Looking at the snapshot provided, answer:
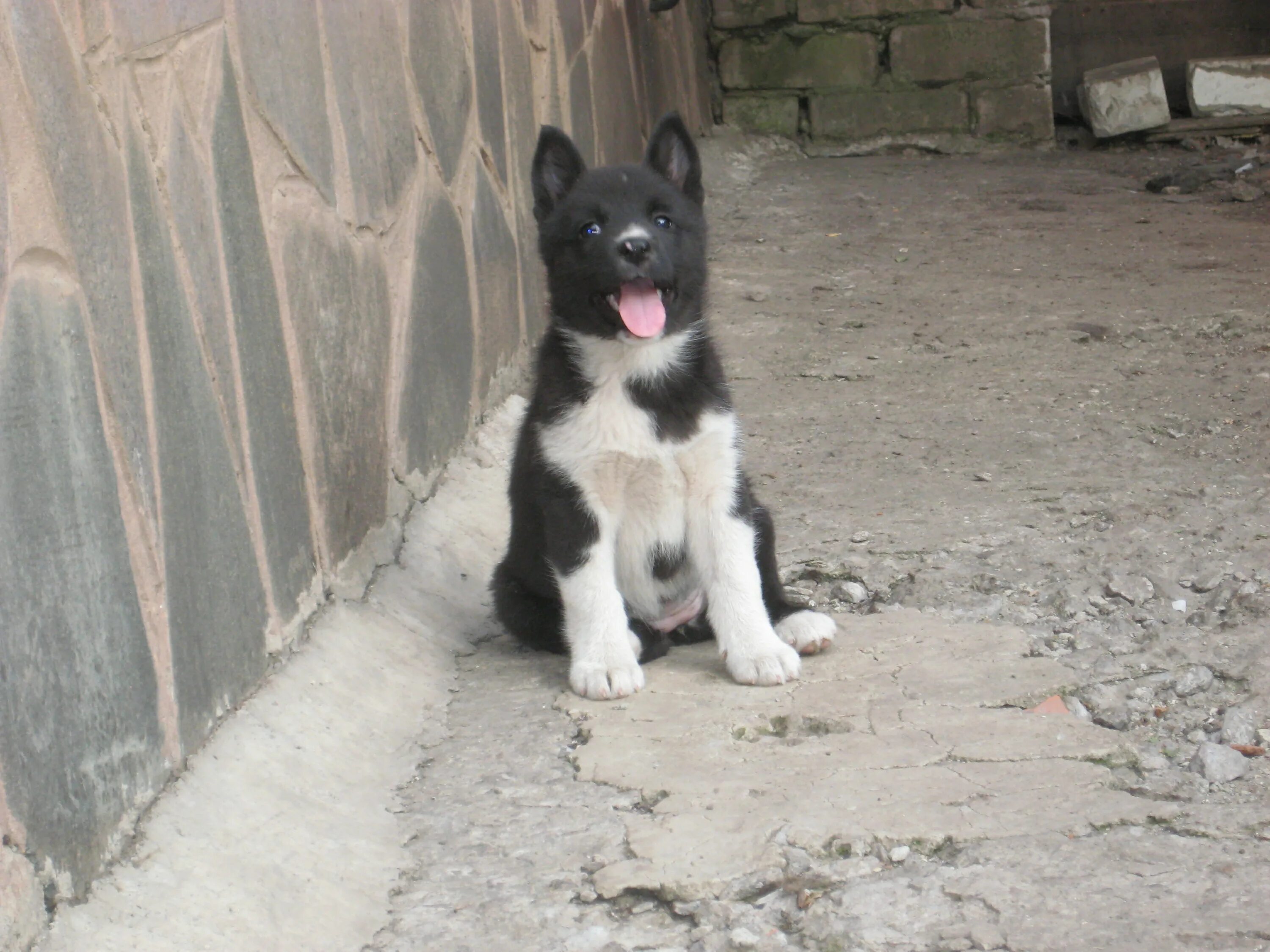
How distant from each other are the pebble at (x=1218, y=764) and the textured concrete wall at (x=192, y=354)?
1711mm

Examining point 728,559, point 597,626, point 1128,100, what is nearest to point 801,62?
point 1128,100

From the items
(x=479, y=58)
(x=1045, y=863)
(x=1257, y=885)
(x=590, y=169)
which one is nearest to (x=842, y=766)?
(x=1045, y=863)

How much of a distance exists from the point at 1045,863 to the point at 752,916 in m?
0.45

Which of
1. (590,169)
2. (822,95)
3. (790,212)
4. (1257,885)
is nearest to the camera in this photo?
(1257,885)

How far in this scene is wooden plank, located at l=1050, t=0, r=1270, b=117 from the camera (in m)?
10.2

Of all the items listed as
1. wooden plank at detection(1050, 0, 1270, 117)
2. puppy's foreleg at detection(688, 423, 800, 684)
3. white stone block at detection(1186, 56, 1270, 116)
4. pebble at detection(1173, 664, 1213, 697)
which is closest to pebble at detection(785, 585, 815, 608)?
puppy's foreleg at detection(688, 423, 800, 684)

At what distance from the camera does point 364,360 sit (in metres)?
3.42

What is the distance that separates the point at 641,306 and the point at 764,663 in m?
0.80

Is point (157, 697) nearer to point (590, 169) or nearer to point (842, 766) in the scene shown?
point (842, 766)

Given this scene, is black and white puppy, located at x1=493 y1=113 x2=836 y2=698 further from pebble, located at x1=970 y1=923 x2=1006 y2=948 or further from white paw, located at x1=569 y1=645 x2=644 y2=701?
pebble, located at x1=970 y1=923 x2=1006 y2=948

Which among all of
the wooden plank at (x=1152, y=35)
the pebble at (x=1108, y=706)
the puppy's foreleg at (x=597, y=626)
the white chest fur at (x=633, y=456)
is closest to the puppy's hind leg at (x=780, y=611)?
the white chest fur at (x=633, y=456)

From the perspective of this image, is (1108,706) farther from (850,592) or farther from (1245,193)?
(1245,193)

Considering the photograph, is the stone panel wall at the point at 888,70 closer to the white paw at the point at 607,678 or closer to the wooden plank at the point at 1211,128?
the wooden plank at the point at 1211,128

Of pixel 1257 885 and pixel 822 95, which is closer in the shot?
pixel 1257 885
